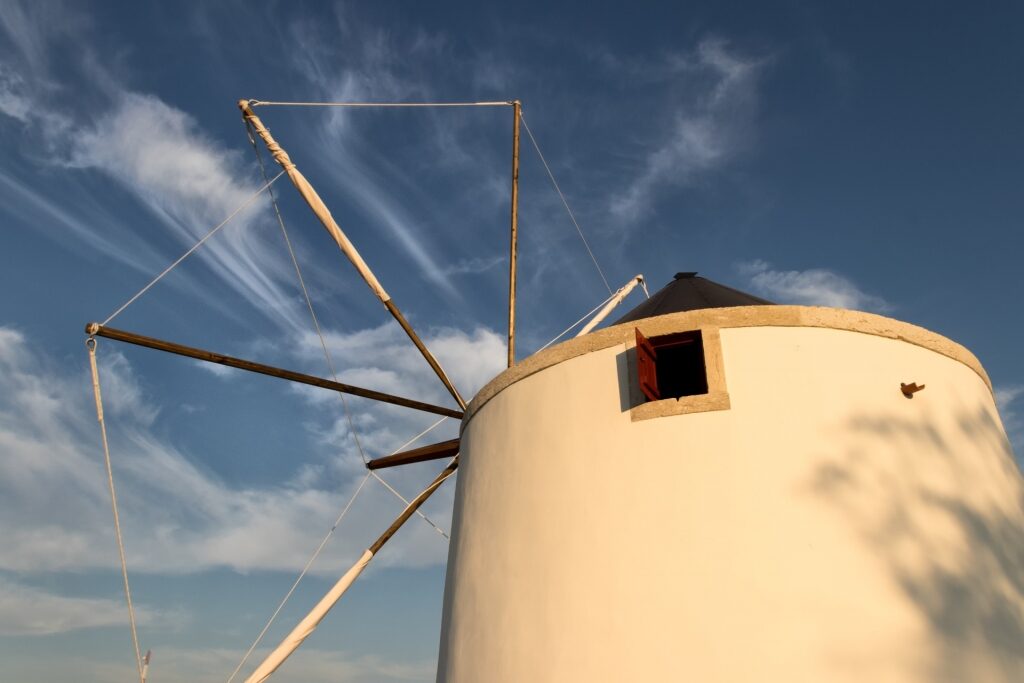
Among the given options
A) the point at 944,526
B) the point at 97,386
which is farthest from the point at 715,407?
the point at 97,386

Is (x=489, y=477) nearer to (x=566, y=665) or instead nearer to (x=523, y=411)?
(x=523, y=411)

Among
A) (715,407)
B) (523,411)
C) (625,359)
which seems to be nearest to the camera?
(715,407)

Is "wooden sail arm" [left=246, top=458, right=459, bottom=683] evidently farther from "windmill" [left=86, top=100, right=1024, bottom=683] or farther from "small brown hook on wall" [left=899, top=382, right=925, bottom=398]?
"small brown hook on wall" [left=899, top=382, right=925, bottom=398]

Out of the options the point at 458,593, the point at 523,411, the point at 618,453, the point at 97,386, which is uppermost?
the point at 97,386

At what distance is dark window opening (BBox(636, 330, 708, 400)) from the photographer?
827cm

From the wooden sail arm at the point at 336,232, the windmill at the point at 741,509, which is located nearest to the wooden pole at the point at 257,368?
the wooden sail arm at the point at 336,232

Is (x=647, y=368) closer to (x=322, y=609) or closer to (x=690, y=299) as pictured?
(x=690, y=299)

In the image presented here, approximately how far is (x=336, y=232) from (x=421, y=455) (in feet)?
13.8

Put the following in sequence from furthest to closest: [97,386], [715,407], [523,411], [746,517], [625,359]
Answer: [97,386], [523,411], [625,359], [715,407], [746,517]

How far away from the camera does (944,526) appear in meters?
7.65

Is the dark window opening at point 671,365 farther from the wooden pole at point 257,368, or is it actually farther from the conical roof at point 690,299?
the wooden pole at point 257,368

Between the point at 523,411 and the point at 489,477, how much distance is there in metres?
0.95

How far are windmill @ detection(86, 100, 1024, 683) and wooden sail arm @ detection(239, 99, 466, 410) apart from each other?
14.2ft

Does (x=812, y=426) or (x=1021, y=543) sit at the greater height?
(x=812, y=426)
